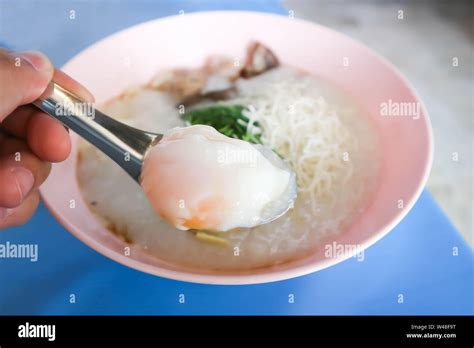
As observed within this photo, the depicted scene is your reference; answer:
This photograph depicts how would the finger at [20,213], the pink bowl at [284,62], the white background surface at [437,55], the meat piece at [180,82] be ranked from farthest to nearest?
the white background surface at [437,55]
the meat piece at [180,82]
the finger at [20,213]
the pink bowl at [284,62]

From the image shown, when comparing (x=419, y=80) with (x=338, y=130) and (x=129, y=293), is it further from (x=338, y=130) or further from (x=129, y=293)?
(x=129, y=293)

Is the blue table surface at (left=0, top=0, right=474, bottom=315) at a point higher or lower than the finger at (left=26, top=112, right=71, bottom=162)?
lower

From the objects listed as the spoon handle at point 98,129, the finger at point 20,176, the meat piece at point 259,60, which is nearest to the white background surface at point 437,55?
the meat piece at point 259,60

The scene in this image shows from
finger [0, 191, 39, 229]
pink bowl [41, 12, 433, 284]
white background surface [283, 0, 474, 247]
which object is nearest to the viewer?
pink bowl [41, 12, 433, 284]

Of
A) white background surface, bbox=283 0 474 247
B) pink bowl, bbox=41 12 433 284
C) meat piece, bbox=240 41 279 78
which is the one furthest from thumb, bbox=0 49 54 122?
white background surface, bbox=283 0 474 247

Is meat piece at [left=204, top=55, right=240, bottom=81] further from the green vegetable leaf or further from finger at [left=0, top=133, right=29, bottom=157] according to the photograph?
finger at [left=0, top=133, right=29, bottom=157]

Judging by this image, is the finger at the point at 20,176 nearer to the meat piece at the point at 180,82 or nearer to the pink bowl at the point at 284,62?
the pink bowl at the point at 284,62

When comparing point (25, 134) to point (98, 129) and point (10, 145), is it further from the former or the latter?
point (98, 129)

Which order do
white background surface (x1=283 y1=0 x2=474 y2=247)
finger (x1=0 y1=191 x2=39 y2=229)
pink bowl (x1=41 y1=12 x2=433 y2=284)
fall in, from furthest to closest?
white background surface (x1=283 y1=0 x2=474 y2=247) → finger (x1=0 y1=191 x2=39 y2=229) → pink bowl (x1=41 y1=12 x2=433 y2=284)
